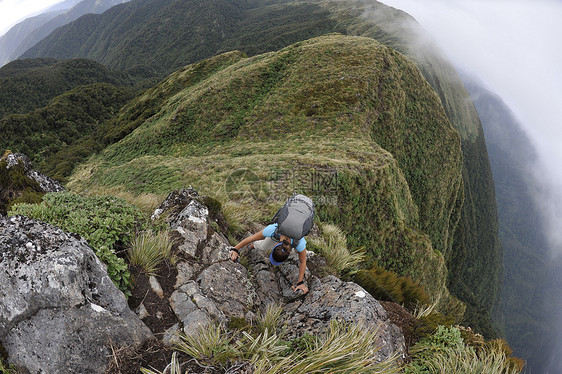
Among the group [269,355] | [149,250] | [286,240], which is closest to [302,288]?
[286,240]

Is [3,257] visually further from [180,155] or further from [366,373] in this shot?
[180,155]

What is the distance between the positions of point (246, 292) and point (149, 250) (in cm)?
171

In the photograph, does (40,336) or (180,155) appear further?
(180,155)

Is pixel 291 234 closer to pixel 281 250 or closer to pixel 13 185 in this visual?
pixel 281 250

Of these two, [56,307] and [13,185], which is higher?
[13,185]

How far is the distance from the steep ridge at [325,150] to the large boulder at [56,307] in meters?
4.88

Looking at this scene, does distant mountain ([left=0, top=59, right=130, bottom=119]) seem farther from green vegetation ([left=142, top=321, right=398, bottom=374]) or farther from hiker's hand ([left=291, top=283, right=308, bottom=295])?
green vegetation ([left=142, top=321, right=398, bottom=374])

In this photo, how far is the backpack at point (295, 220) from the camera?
176 inches

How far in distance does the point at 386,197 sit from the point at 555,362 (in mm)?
295764

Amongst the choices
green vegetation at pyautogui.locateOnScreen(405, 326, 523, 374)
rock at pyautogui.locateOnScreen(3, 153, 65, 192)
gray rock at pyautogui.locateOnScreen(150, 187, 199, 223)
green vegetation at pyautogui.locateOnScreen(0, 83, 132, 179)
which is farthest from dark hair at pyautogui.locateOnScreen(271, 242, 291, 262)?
green vegetation at pyautogui.locateOnScreen(0, 83, 132, 179)

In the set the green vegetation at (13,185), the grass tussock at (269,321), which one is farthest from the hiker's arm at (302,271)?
the green vegetation at (13,185)

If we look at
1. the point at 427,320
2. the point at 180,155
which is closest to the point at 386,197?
the point at 427,320

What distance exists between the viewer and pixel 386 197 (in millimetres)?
17031

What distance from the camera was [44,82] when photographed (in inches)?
4638
